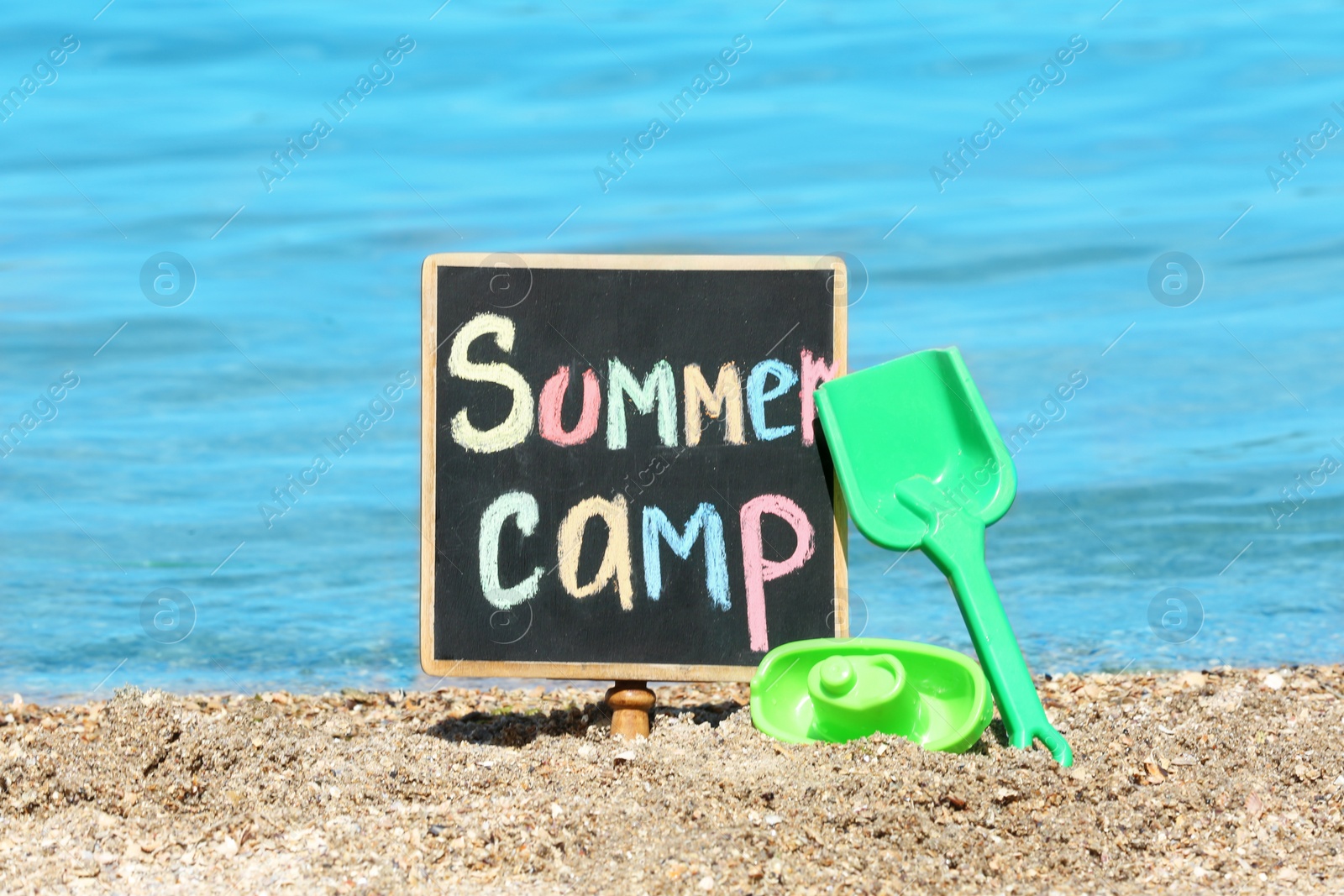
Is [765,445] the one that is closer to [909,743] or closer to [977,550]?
[977,550]

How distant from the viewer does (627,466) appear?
3.25 m

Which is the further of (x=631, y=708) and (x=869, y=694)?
(x=631, y=708)

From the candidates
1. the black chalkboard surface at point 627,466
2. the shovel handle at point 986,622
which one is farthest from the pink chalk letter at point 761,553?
the shovel handle at point 986,622

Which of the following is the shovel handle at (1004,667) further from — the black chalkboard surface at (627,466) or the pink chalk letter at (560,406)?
the pink chalk letter at (560,406)

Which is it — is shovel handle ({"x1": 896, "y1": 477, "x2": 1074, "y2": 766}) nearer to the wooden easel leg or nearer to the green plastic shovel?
the green plastic shovel

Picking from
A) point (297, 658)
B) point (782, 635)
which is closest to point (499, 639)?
point (782, 635)

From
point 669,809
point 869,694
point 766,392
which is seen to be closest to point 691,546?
point 766,392

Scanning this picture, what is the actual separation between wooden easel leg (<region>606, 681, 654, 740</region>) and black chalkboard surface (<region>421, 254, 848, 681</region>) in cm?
4

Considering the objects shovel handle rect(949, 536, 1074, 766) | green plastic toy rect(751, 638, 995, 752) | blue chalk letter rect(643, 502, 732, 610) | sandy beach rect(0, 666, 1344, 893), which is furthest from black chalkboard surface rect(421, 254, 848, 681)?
shovel handle rect(949, 536, 1074, 766)

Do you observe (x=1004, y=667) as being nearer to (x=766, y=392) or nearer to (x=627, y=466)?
(x=766, y=392)

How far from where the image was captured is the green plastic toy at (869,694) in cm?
288

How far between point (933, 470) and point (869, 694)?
0.63 meters

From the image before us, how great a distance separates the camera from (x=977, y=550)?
3.03 m

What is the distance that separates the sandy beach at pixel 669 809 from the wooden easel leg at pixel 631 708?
0.05 m
